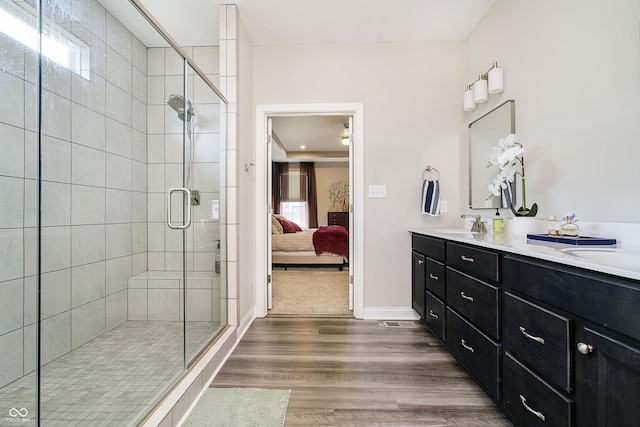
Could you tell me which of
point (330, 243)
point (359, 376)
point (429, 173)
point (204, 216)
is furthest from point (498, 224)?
point (330, 243)

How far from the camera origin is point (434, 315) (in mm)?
1973

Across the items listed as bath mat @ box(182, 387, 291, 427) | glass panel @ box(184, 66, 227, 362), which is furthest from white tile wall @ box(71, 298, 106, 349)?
bath mat @ box(182, 387, 291, 427)

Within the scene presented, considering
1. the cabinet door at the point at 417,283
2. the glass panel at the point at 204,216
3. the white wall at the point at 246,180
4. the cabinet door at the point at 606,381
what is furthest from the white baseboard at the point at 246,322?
the cabinet door at the point at 606,381

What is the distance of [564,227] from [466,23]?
196cm

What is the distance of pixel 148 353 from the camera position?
1549 millimetres

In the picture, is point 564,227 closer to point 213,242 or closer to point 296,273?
point 213,242

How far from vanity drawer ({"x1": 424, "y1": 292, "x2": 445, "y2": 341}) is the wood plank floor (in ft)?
0.48

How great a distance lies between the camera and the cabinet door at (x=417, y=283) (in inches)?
86.7

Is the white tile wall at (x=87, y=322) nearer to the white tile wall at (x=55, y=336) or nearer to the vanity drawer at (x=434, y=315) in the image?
the white tile wall at (x=55, y=336)

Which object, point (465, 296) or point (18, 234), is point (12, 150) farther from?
point (465, 296)

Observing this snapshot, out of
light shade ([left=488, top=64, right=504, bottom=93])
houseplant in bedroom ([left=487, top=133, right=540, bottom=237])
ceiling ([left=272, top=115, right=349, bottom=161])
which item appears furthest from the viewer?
ceiling ([left=272, top=115, right=349, bottom=161])

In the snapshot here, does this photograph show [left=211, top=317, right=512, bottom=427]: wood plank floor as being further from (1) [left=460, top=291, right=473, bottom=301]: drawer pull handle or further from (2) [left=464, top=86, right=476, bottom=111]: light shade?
(2) [left=464, top=86, right=476, bottom=111]: light shade

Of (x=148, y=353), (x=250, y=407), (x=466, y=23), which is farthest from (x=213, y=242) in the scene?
(x=466, y=23)

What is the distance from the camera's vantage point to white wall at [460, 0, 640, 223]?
1.18 m
